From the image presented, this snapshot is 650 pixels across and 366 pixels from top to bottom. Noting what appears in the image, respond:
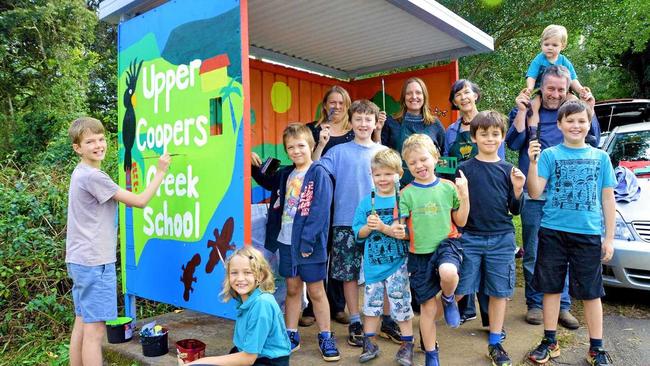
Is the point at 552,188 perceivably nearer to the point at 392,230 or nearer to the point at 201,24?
the point at 392,230

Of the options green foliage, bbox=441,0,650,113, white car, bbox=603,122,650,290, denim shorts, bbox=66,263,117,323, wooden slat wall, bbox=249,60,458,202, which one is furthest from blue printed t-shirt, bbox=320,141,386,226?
green foliage, bbox=441,0,650,113

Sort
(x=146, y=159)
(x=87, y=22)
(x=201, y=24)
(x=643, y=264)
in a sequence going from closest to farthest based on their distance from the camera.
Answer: (x=201, y=24) < (x=146, y=159) < (x=643, y=264) < (x=87, y=22)

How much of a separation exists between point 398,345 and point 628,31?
1421 centimetres

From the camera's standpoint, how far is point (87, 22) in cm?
1350

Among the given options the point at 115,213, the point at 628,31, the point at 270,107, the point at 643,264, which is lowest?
the point at 643,264

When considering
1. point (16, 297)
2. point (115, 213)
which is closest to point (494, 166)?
point (115, 213)

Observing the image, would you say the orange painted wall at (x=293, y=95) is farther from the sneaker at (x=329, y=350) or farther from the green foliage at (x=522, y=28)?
the green foliage at (x=522, y=28)

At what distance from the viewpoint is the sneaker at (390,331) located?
3523 mm

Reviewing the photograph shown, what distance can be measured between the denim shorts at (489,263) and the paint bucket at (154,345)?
2164 millimetres

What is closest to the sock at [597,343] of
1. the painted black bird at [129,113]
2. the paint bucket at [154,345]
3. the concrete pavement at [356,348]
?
the concrete pavement at [356,348]

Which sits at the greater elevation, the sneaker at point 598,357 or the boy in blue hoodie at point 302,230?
the boy in blue hoodie at point 302,230

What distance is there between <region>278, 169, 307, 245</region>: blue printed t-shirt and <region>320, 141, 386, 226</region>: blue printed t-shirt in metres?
0.23

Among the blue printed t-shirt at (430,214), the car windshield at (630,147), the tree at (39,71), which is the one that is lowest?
the blue printed t-shirt at (430,214)

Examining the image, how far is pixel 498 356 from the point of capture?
121 inches
